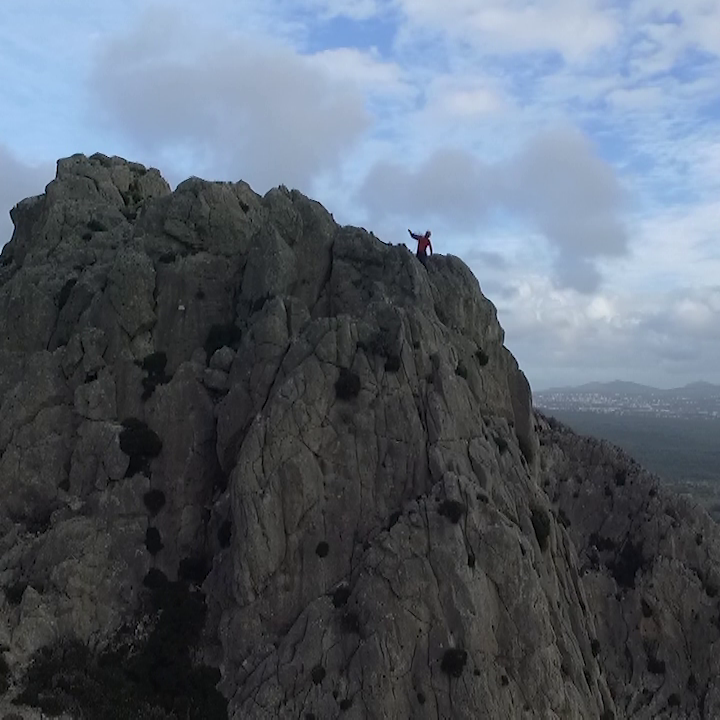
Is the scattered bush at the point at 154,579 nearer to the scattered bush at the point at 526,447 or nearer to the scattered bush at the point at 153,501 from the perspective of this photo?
the scattered bush at the point at 153,501

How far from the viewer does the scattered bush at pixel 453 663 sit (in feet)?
129

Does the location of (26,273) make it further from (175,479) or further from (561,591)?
(561,591)

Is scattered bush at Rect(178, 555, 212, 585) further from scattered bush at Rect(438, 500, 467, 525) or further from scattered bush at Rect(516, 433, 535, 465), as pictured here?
scattered bush at Rect(516, 433, 535, 465)

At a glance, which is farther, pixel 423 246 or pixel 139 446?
pixel 423 246

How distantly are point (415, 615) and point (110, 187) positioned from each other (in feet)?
183

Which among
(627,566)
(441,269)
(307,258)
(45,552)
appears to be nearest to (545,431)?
(627,566)

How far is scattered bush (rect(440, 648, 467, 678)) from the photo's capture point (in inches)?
1554

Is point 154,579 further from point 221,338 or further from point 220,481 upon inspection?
point 221,338

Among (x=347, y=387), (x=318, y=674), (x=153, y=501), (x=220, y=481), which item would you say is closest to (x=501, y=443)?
(x=347, y=387)

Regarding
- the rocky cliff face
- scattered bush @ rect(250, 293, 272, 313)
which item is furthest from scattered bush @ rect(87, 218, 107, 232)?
scattered bush @ rect(250, 293, 272, 313)

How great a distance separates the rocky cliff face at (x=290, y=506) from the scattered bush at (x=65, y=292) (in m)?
0.26

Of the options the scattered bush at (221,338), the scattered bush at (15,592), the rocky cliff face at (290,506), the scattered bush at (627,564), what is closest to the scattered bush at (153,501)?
the rocky cliff face at (290,506)

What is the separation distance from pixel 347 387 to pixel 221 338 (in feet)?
41.6

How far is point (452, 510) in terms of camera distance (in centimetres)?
4362
